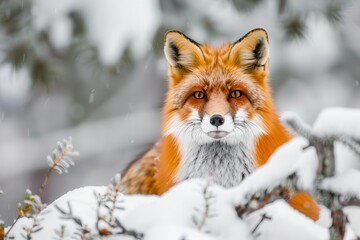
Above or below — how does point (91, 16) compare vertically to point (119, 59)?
above

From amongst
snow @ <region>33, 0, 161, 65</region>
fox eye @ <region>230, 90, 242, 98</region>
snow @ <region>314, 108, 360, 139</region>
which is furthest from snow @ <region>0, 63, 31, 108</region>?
snow @ <region>314, 108, 360, 139</region>

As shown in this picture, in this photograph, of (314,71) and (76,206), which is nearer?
(76,206)

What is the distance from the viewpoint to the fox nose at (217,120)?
3.25 meters

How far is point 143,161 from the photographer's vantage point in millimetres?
4125

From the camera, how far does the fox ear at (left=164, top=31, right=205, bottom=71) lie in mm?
3541

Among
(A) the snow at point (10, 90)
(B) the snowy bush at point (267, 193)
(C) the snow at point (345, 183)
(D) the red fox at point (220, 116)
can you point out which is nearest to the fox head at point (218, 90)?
(D) the red fox at point (220, 116)

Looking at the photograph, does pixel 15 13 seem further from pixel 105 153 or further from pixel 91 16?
pixel 105 153

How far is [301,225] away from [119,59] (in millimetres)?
6251

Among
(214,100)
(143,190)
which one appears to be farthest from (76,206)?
(143,190)

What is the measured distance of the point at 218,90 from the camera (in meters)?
3.39

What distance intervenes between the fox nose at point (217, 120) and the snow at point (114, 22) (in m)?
4.75

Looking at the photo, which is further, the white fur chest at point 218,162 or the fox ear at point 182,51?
the fox ear at point 182,51

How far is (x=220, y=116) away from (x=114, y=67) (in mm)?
5294

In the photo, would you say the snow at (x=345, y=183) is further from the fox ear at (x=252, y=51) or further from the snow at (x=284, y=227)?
the fox ear at (x=252, y=51)
